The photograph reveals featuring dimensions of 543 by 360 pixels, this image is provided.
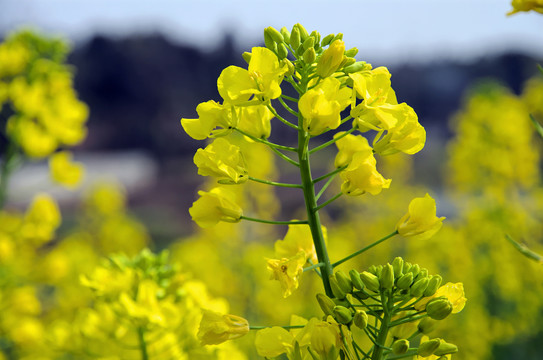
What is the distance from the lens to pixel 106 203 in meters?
8.29

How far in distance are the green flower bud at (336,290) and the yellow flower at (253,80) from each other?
0.43 metres

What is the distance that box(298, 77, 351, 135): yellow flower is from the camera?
1.12m

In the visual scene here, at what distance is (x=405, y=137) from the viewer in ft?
3.91

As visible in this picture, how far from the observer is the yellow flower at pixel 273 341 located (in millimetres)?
1177

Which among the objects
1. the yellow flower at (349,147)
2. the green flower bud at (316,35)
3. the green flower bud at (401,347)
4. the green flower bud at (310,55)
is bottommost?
the green flower bud at (401,347)

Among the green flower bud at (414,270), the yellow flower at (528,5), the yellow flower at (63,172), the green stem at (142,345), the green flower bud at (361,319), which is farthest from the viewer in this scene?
the yellow flower at (63,172)

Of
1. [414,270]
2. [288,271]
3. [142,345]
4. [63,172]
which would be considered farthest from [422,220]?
[63,172]

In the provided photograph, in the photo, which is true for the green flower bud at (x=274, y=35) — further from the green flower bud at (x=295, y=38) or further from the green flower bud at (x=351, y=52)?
the green flower bud at (x=351, y=52)

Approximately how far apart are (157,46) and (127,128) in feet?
14.8

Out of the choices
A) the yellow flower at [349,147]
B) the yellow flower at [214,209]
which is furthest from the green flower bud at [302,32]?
the yellow flower at [214,209]

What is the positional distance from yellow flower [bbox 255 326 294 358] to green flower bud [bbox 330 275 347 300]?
16 centimetres

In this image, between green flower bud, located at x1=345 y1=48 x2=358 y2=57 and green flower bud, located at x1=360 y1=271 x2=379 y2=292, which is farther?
green flower bud, located at x1=345 y1=48 x2=358 y2=57

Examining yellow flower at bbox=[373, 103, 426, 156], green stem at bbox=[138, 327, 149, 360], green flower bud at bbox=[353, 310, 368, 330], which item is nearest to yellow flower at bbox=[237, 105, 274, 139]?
yellow flower at bbox=[373, 103, 426, 156]

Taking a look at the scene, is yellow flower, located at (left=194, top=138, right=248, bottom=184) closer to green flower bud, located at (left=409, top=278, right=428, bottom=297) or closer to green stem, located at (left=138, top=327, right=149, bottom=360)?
green flower bud, located at (left=409, top=278, right=428, bottom=297)
